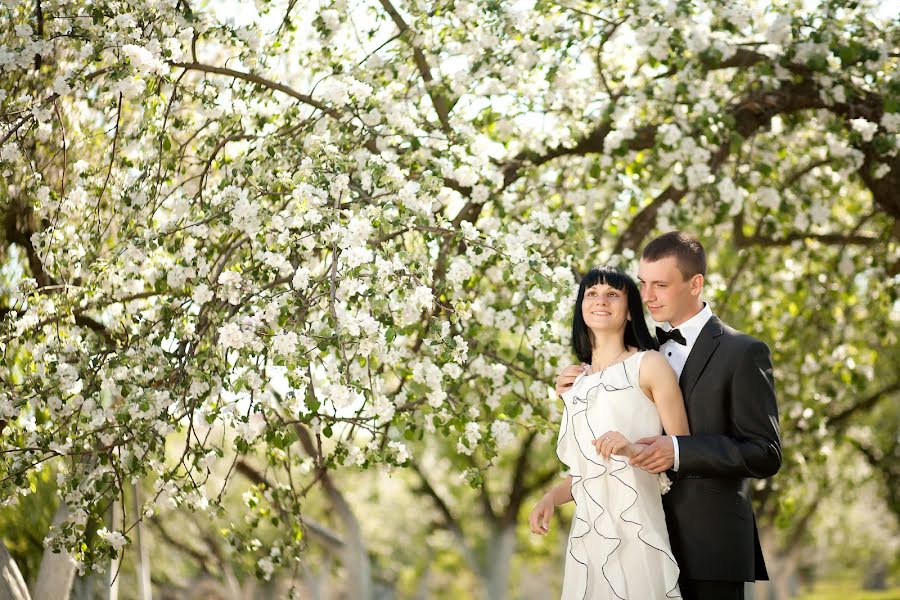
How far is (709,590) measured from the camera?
326cm

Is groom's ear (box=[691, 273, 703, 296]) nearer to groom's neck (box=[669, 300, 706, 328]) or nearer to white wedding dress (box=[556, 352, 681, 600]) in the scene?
groom's neck (box=[669, 300, 706, 328])

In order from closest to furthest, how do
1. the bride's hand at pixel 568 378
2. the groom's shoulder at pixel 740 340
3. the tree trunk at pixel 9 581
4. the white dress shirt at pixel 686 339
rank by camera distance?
1. the groom's shoulder at pixel 740 340
2. the white dress shirt at pixel 686 339
3. the bride's hand at pixel 568 378
4. the tree trunk at pixel 9 581

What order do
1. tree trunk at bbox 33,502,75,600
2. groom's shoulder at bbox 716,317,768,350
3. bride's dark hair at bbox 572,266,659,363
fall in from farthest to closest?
tree trunk at bbox 33,502,75,600 < bride's dark hair at bbox 572,266,659,363 < groom's shoulder at bbox 716,317,768,350

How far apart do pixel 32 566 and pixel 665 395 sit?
20.9 feet

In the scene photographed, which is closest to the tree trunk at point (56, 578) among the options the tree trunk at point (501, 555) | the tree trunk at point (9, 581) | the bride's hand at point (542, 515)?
the tree trunk at point (9, 581)

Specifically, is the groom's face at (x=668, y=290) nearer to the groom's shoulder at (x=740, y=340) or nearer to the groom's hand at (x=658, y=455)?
the groom's shoulder at (x=740, y=340)

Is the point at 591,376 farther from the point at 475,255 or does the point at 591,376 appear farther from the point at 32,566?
the point at 32,566

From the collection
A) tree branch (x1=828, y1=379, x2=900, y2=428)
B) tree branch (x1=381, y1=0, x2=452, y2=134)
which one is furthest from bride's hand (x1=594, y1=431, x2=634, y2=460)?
tree branch (x1=828, y1=379, x2=900, y2=428)

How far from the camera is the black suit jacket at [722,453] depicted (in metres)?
3.14

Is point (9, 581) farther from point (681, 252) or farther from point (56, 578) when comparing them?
point (681, 252)

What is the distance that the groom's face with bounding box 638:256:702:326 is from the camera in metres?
3.43

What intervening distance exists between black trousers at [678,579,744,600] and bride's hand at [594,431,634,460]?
19.3 inches

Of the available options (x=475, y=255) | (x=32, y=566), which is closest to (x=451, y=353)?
(x=475, y=255)

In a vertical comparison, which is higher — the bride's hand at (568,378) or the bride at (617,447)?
the bride's hand at (568,378)
